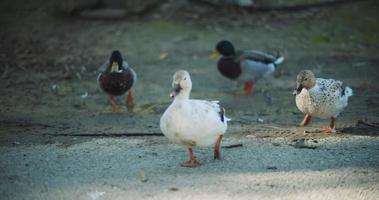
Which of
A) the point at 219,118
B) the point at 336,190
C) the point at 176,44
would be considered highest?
the point at 176,44

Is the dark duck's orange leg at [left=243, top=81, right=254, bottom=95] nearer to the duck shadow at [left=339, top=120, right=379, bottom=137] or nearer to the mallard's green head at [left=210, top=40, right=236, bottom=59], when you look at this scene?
the mallard's green head at [left=210, top=40, right=236, bottom=59]

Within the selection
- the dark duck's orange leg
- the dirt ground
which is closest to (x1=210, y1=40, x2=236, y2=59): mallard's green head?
the dirt ground

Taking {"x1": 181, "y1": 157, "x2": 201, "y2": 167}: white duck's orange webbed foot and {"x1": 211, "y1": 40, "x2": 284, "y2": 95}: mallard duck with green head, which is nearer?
{"x1": 181, "y1": 157, "x2": 201, "y2": 167}: white duck's orange webbed foot

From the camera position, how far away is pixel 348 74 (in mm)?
11812

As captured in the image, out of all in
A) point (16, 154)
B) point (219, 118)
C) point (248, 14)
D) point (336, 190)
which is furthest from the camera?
point (248, 14)

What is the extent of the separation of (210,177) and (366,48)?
7.90 metres

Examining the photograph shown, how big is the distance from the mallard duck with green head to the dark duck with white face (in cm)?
214

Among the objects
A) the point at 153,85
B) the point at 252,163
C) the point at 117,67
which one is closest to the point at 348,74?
the point at 153,85

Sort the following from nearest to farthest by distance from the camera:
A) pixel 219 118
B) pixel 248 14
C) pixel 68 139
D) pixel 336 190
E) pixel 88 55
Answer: pixel 336 190, pixel 219 118, pixel 68 139, pixel 88 55, pixel 248 14

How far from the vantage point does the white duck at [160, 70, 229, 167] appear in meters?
6.55

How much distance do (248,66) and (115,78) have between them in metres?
2.64

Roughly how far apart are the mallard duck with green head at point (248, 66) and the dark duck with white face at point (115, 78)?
2141mm

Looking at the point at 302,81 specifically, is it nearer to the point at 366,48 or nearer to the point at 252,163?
the point at 252,163

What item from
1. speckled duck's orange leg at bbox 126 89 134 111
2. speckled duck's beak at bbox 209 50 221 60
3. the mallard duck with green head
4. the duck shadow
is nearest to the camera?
the duck shadow
